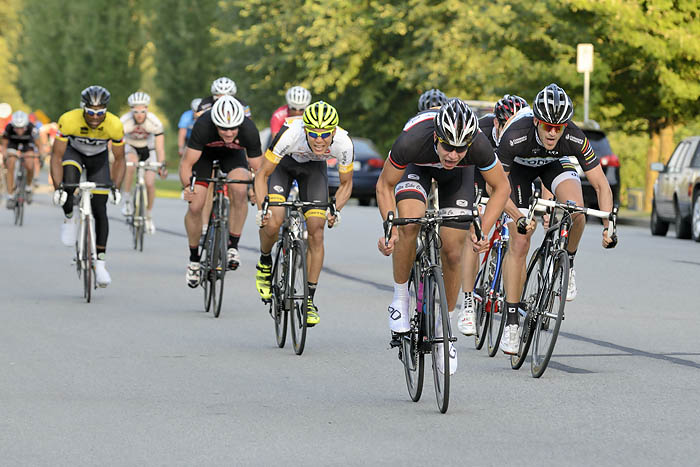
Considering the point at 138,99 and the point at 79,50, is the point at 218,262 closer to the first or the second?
the point at 138,99

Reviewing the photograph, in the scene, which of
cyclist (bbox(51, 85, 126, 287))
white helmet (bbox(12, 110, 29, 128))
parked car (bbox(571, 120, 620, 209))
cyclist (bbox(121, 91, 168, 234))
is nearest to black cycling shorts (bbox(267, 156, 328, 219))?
cyclist (bbox(51, 85, 126, 287))

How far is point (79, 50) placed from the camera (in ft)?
274

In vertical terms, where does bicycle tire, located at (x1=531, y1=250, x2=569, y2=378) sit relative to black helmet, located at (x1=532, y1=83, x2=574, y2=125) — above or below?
below

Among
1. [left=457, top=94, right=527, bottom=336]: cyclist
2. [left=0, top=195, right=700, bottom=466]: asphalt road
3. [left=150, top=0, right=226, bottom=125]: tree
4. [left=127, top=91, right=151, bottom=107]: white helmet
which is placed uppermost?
[left=150, top=0, right=226, bottom=125]: tree

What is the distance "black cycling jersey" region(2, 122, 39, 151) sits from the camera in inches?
1062

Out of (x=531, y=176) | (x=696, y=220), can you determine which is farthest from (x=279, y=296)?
Result: (x=696, y=220)

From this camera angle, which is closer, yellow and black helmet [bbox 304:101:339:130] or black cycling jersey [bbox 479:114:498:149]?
yellow and black helmet [bbox 304:101:339:130]

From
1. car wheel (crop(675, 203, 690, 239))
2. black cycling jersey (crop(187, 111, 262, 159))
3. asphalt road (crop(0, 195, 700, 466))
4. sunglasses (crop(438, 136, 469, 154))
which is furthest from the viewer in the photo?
car wheel (crop(675, 203, 690, 239))

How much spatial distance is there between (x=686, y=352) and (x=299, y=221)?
2761 mm

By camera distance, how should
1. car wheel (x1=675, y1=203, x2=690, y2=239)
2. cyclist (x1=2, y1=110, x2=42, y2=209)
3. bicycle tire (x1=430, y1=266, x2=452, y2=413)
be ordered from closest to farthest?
bicycle tire (x1=430, y1=266, x2=452, y2=413)
car wheel (x1=675, y1=203, x2=690, y2=239)
cyclist (x1=2, y1=110, x2=42, y2=209)

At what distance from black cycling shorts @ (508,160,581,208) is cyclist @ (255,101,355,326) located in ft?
4.23

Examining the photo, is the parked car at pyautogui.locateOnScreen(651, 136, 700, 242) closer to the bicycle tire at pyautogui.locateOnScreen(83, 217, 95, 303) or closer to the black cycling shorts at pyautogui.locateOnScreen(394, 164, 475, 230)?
the bicycle tire at pyautogui.locateOnScreen(83, 217, 95, 303)

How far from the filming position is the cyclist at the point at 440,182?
8.27 meters

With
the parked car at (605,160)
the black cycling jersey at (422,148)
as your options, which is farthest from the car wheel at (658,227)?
the black cycling jersey at (422,148)
